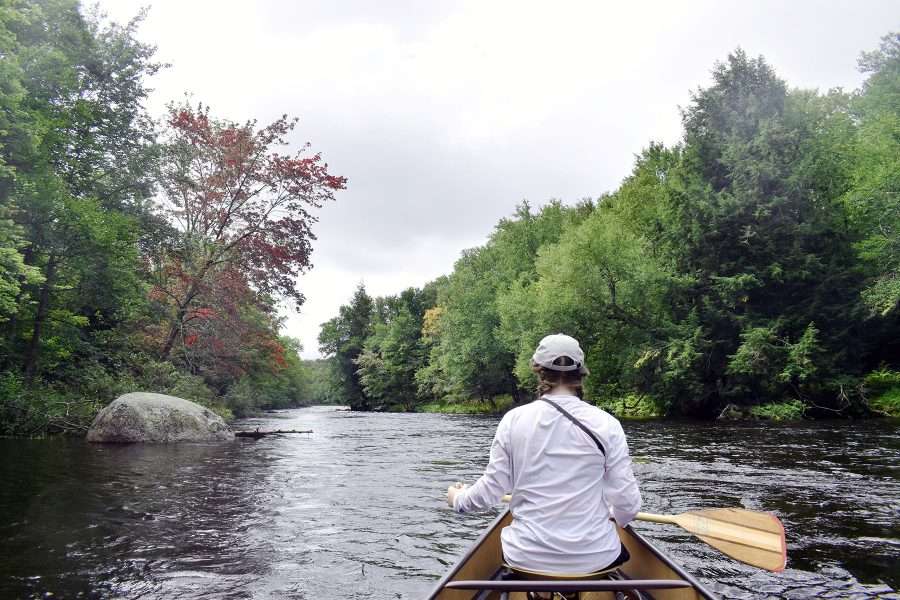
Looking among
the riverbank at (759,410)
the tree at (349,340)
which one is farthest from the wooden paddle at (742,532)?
the tree at (349,340)

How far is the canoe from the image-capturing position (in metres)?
2.57

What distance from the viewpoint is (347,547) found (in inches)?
233

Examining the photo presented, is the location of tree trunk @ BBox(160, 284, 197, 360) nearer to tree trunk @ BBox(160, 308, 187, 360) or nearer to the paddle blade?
tree trunk @ BBox(160, 308, 187, 360)

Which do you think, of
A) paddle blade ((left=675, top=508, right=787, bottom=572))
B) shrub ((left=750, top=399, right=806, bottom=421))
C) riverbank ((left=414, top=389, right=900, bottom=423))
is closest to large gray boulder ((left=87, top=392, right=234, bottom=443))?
paddle blade ((left=675, top=508, right=787, bottom=572))

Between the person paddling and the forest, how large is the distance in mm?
11951

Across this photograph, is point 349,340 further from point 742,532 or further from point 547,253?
point 742,532

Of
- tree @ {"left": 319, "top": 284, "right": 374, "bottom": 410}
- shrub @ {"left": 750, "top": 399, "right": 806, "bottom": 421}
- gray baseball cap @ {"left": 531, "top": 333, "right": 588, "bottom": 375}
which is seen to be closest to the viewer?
gray baseball cap @ {"left": 531, "top": 333, "right": 588, "bottom": 375}

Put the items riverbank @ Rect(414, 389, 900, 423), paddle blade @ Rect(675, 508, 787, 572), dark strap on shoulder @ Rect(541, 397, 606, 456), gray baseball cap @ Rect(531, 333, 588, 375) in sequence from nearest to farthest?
dark strap on shoulder @ Rect(541, 397, 606, 456)
gray baseball cap @ Rect(531, 333, 588, 375)
paddle blade @ Rect(675, 508, 787, 572)
riverbank @ Rect(414, 389, 900, 423)

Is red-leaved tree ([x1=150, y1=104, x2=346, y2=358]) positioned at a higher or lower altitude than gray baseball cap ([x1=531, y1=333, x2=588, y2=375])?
higher

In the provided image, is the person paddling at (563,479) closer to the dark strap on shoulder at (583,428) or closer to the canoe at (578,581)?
the dark strap on shoulder at (583,428)

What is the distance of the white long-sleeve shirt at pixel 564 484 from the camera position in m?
2.75

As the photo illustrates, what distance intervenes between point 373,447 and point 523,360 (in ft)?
61.2

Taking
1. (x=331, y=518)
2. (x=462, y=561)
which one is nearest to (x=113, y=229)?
(x=331, y=518)

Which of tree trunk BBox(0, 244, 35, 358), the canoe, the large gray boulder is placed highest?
tree trunk BBox(0, 244, 35, 358)
